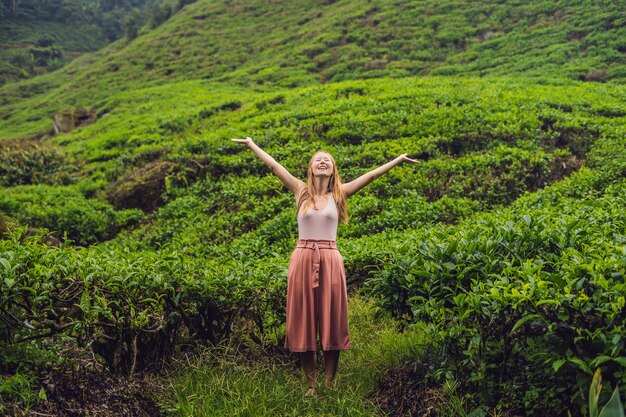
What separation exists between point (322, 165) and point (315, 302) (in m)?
1.29

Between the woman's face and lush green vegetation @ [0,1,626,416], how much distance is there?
1.06m

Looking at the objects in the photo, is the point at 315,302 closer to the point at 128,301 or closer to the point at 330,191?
the point at 330,191

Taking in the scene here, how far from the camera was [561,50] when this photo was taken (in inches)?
890

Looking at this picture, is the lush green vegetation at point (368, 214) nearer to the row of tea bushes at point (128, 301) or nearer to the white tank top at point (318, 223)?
the row of tea bushes at point (128, 301)

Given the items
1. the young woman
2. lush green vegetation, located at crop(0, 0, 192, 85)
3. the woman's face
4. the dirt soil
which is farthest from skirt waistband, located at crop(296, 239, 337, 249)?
lush green vegetation, located at crop(0, 0, 192, 85)

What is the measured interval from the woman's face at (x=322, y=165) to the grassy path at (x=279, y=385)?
1.79m

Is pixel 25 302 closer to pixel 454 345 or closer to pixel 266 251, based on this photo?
pixel 454 345

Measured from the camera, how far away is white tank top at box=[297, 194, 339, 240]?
5094 millimetres

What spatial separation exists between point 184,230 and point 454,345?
815 cm

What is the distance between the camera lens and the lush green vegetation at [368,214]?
13.0 feet

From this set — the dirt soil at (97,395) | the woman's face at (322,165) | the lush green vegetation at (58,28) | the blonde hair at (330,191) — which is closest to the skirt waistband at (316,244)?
the blonde hair at (330,191)

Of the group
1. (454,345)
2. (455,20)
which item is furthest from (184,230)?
(455,20)

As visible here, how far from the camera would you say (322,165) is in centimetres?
526

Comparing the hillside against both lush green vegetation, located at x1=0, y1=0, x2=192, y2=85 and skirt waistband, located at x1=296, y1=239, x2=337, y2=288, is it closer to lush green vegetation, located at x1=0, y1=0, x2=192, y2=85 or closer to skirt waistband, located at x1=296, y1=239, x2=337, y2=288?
lush green vegetation, located at x1=0, y1=0, x2=192, y2=85
